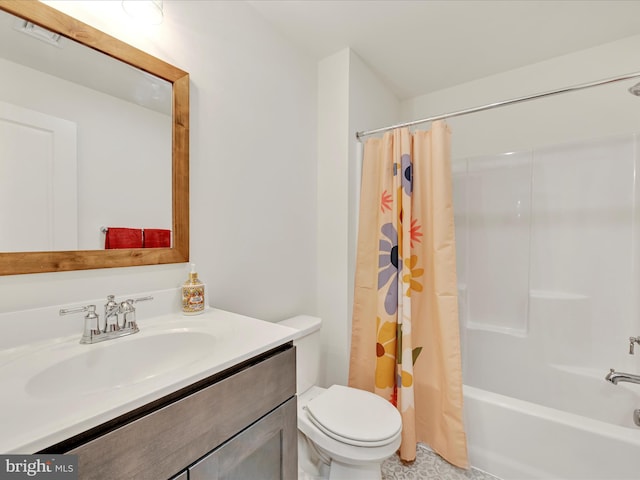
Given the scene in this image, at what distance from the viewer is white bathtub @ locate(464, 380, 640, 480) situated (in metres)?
1.16

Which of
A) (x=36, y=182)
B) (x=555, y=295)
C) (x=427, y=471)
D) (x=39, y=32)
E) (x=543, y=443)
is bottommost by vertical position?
Answer: (x=427, y=471)

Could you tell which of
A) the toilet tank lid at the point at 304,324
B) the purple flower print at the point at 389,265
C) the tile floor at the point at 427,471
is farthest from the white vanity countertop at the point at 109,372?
the tile floor at the point at 427,471

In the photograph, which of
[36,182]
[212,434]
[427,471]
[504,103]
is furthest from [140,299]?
[504,103]

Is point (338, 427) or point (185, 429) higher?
point (185, 429)

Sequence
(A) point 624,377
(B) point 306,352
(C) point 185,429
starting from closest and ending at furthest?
1. (C) point 185,429
2. (A) point 624,377
3. (B) point 306,352

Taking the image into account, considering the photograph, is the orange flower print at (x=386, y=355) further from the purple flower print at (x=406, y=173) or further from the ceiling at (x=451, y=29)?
the ceiling at (x=451, y=29)

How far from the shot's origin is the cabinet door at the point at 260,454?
2.22 feet

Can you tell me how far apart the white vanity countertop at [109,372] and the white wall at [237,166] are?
6.9 inches

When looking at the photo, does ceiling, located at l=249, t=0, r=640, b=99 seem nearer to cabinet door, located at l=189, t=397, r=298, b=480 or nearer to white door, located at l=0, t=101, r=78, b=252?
white door, located at l=0, t=101, r=78, b=252

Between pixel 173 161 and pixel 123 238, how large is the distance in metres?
0.34

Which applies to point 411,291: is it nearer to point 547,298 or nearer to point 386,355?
point 386,355

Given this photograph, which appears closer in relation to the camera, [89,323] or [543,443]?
[89,323]

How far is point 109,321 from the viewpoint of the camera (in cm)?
89

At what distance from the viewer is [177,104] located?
1.13 metres
